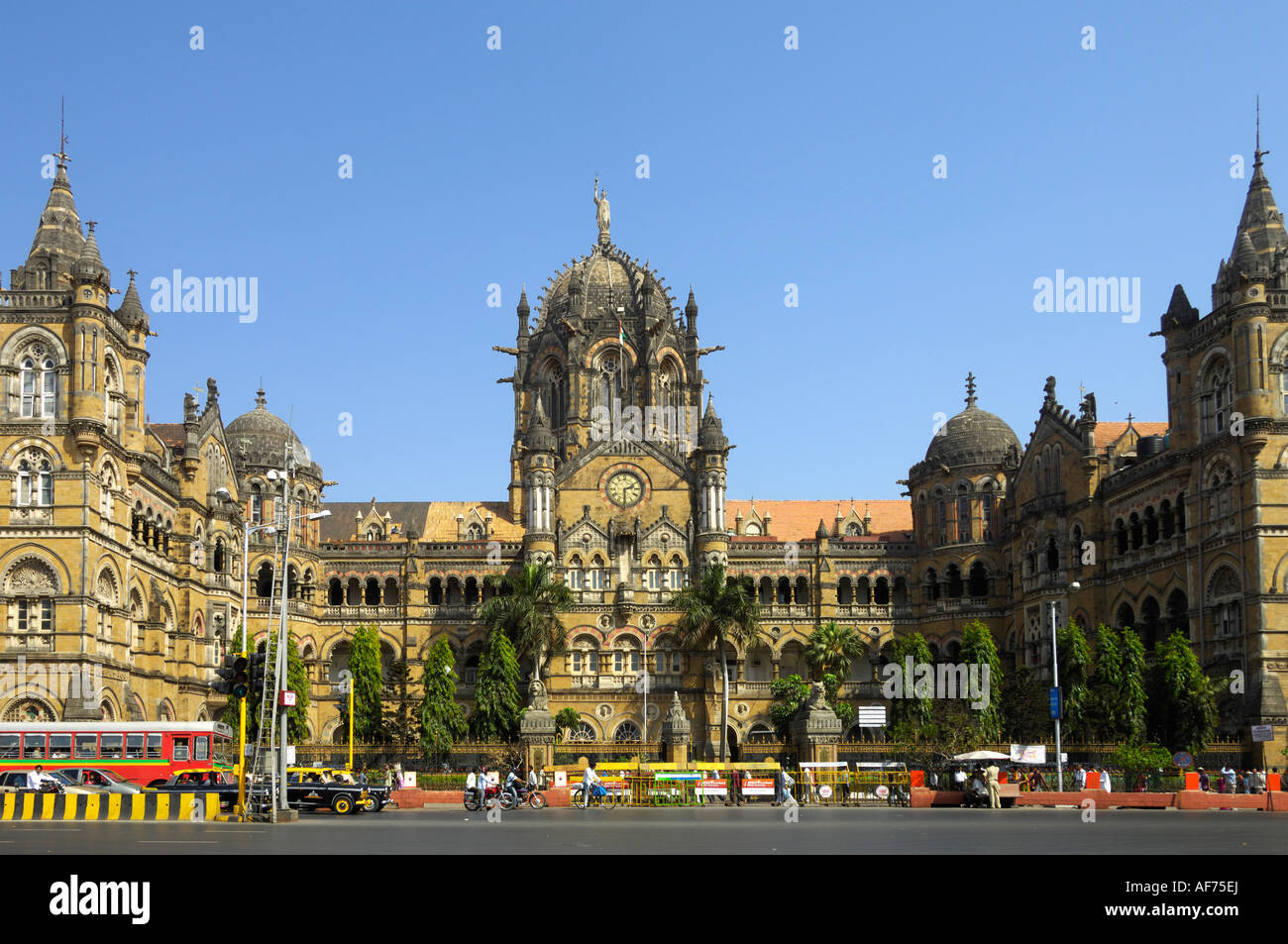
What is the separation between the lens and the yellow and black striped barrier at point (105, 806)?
4191 centimetres

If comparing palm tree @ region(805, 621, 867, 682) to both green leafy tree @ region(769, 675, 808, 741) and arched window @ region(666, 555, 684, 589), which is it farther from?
arched window @ region(666, 555, 684, 589)

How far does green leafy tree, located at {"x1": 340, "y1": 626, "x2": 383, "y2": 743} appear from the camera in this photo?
74.2 metres

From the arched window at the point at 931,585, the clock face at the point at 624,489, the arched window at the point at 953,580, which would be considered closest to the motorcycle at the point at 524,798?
the clock face at the point at 624,489

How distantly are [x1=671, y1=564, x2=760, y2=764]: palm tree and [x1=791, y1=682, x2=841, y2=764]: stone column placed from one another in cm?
1483

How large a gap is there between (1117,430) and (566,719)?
3476 cm

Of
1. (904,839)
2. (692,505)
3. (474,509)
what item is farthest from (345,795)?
(474,509)

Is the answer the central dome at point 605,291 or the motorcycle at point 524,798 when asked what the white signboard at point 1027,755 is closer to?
the motorcycle at point 524,798

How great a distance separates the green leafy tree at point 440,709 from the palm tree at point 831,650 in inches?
844

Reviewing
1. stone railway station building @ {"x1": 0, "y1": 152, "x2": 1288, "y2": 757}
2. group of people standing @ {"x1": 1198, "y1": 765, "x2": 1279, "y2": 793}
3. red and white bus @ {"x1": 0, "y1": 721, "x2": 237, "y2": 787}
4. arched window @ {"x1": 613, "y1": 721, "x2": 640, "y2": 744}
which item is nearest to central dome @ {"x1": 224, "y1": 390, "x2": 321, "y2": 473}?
stone railway station building @ {"x1": 0, "y1": 152, "x2": 1288, "y2": 757}

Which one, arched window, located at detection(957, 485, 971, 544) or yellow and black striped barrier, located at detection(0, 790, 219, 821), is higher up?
arched window, located at detection(957, 485, 971, 544)

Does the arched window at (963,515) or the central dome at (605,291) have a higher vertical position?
the central dome at (605,291)

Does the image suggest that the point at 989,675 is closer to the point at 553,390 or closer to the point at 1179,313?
the point at 1179,313
